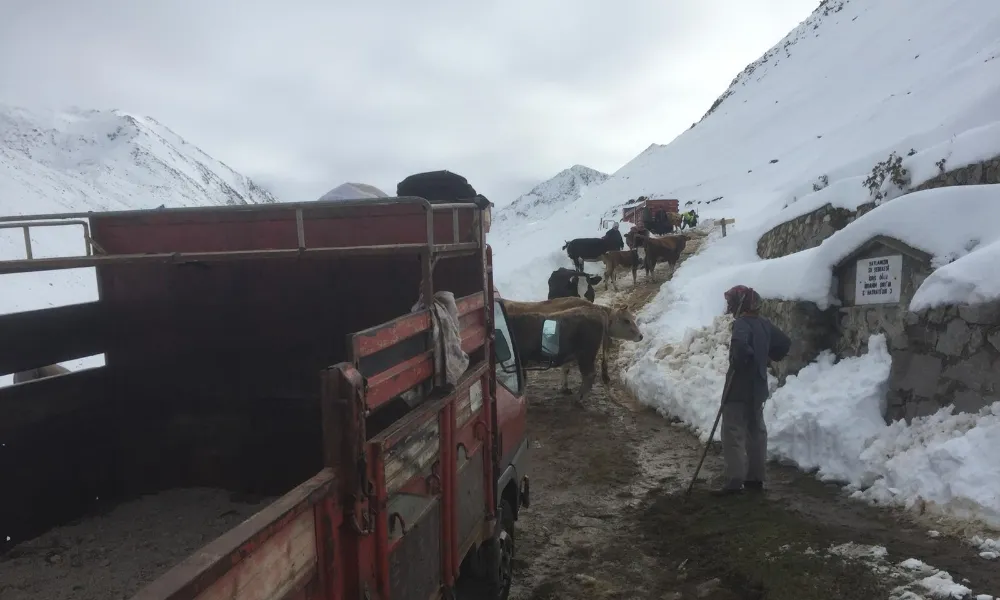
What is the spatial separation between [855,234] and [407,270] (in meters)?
5.24

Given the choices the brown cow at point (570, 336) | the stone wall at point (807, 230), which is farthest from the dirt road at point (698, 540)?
the stone wall at point (807, 230)

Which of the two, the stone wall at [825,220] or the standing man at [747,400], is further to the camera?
the stone wall at [825,220]

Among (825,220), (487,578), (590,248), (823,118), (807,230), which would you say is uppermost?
(823,118)

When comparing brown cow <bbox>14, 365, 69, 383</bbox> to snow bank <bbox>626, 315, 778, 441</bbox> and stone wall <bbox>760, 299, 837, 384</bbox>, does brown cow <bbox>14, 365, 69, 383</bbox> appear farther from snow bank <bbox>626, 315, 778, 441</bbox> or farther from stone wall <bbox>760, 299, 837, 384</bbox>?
stone wall <bbox>760, 299, 837, 384</bbox>

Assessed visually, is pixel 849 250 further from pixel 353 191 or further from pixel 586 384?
pixel 353 191

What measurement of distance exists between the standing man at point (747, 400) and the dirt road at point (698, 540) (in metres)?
0.22

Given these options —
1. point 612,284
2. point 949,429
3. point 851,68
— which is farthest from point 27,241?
point 851,68

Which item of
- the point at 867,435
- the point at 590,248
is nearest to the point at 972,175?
the point at 867,435

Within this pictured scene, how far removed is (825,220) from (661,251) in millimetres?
6478

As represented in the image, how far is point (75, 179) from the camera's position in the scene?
224 feet

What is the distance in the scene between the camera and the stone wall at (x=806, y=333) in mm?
7363

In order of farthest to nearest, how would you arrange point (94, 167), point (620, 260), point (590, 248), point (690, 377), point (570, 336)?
point (94, 167) → point (590, 248) → point (620, 260) → point (570, 336) → point (690, 377)

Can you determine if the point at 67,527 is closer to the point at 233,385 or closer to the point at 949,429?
the point at 233,385

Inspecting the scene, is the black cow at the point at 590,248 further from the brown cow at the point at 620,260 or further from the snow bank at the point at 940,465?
the snow bank at the point at 940,465
